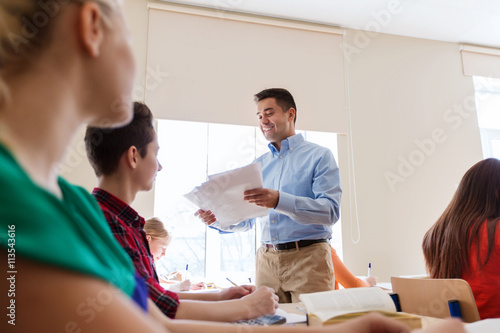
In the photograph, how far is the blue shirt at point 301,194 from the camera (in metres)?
1.84

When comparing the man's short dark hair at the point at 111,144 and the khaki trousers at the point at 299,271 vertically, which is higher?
the man's short dark hair at the point at 111,144

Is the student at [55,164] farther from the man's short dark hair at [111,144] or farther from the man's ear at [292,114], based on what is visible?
the man's ear at [292,114]

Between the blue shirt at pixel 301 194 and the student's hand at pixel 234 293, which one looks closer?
the student's hand at pixel 234 293

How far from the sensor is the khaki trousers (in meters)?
1.84

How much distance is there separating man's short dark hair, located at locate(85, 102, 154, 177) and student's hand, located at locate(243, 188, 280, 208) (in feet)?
2.16

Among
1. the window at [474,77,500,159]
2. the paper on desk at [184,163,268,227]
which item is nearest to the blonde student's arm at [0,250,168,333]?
the paper on desk at [184,163,268,227]

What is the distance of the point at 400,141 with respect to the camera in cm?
397

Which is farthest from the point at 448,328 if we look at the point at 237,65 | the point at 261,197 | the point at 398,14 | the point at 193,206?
the point at 398,14

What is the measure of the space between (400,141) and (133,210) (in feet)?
11.6

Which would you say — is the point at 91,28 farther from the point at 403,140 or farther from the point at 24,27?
the point at 403,140

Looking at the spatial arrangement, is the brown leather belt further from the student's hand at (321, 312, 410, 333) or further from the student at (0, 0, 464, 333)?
the student at (0, 0, 464, 333)

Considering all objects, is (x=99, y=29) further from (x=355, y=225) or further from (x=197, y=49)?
(x=355, y=225)

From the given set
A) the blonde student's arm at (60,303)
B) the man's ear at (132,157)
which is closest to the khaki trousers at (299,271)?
A: the man's ear at (132,157)

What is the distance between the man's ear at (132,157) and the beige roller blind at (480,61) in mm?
4429
